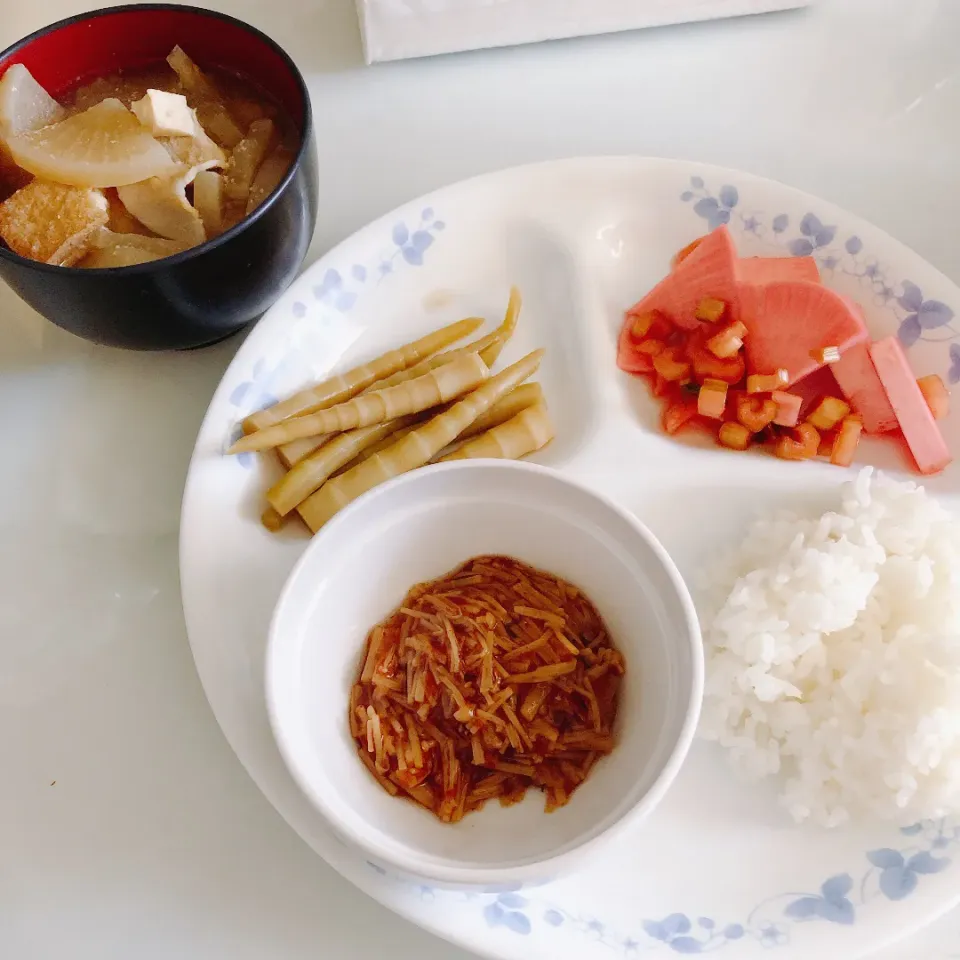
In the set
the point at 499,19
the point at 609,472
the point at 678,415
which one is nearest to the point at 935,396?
the point at 678,415

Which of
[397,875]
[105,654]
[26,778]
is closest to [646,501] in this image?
[397,875]

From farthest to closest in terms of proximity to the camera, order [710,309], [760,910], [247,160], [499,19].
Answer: [499,19] < [710,309] < [247,160] < [760,910]

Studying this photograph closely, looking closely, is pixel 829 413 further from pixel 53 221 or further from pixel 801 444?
pixel 53 221

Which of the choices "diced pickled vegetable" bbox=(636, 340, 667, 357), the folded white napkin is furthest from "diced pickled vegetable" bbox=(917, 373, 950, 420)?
the folded white napkin

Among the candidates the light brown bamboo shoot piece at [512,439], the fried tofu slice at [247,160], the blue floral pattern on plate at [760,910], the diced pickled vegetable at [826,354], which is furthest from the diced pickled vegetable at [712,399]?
the fried tofu slice at [247,160]

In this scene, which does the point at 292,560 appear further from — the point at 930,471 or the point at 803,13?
the point at 803,13

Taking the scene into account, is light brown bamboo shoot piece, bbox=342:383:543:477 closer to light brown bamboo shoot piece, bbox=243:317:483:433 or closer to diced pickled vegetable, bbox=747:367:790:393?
light brown bamboo shoot piece, bbox=243:317:483:433

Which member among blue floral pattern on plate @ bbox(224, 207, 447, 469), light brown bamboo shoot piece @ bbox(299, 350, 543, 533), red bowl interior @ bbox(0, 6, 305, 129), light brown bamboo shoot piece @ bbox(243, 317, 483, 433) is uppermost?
red bowl interior @ bbox(0, 6, 305, 129)
